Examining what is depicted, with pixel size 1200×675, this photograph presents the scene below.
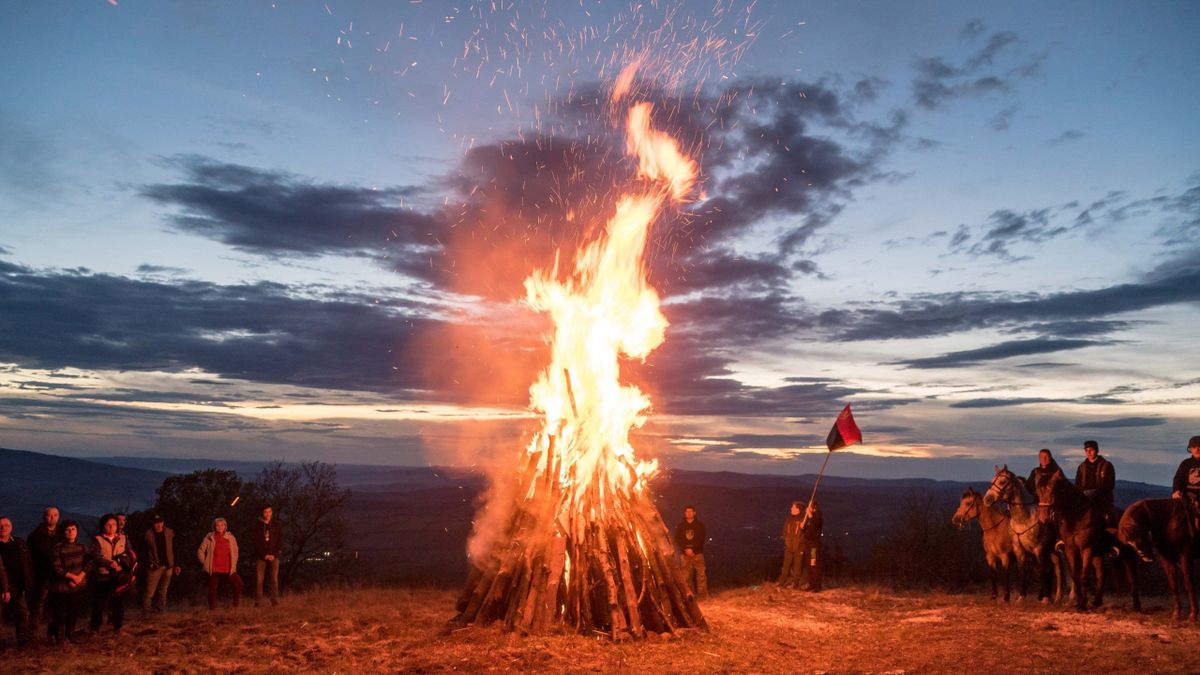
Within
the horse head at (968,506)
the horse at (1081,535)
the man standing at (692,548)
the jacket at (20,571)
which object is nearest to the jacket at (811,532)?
the man standing at (692,548)

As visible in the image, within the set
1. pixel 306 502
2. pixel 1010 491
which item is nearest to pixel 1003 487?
→ pixel 1010 491

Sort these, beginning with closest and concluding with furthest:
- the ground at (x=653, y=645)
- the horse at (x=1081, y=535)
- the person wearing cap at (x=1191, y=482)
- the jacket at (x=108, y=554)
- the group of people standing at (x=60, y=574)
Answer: the ground at (x=653, y=645) < the group of people standing at (x=60, y=574) < the jacket at (x=108, y=554) < the person wearing cap at (x=1191, y=482) < the horse at (x=1081, y=535)

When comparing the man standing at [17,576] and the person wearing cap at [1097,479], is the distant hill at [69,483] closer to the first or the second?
the man standing at [17,576]

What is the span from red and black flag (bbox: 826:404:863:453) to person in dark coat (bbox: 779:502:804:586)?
2.36 m

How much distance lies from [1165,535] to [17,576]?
17082mm

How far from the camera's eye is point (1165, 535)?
13805 mm

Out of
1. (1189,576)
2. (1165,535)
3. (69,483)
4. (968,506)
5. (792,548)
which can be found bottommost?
(69,483)

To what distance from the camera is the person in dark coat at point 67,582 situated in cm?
1166

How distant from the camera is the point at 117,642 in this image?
11.9 metres

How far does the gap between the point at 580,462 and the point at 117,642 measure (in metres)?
7.29

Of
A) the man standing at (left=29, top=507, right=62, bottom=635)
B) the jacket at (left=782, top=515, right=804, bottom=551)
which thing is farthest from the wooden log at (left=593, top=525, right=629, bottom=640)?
the man standing at (left=29, top=507, right=62, bottom=635)

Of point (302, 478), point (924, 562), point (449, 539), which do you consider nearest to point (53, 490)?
point (449, 539)

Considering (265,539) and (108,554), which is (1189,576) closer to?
(265,539)

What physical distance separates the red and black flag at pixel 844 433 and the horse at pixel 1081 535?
11.2ft
